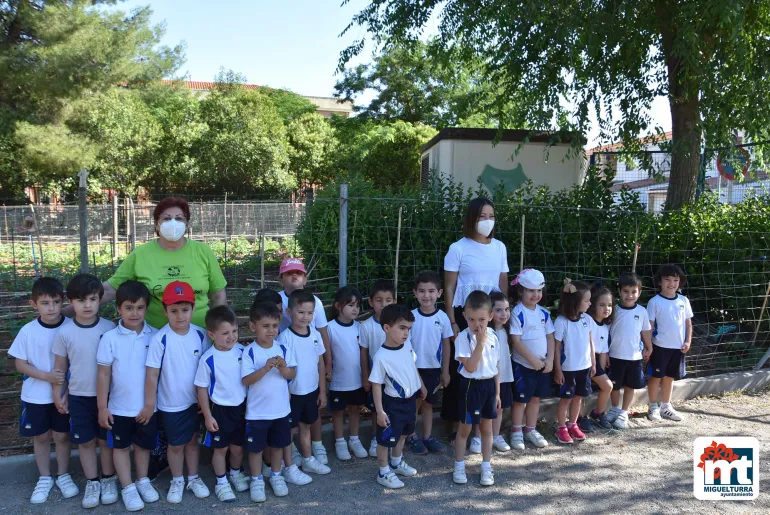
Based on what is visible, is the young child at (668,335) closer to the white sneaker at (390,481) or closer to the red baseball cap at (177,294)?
the white sneaker at (390,481)

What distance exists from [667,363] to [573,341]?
111 cm

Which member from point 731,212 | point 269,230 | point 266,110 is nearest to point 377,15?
point 731,212

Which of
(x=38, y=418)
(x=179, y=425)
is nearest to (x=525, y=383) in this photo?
(x=179, y=425)

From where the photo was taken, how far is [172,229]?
3.54 meters

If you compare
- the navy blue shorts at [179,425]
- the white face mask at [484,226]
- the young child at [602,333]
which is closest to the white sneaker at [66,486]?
the navy blue shorts at [179,425]

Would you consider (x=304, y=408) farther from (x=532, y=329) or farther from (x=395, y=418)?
(x=532, y=329)

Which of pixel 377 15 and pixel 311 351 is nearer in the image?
pixel 311 351

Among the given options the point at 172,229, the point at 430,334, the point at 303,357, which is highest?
the point at 172,229

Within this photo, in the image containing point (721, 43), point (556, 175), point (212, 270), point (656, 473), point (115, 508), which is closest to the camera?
point (115, 508)

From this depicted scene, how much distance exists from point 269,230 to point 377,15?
499 inches

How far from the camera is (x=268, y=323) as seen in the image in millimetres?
3592

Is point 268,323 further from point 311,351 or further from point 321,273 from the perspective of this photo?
point 321,273

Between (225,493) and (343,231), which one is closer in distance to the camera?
(225,493)

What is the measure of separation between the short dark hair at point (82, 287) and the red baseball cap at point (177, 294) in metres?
0.40
